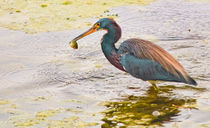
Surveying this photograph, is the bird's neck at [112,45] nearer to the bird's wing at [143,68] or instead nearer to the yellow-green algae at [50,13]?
the bird's wing at [143,68]

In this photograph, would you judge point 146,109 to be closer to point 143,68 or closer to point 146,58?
point 143,68

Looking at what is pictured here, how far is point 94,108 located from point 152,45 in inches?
57.9

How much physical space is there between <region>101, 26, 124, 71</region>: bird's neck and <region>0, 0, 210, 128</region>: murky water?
339 mm

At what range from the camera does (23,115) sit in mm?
5777

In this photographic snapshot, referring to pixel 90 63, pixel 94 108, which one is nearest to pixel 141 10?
pixel 90 63

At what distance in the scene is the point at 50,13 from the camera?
417 inches

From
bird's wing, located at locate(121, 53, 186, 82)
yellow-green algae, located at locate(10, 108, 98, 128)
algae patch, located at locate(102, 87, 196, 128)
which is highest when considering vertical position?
bird's wing, located at locate(121, 53, 186, 82)

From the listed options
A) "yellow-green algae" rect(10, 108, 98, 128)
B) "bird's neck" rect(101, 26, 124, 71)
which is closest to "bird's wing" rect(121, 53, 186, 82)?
"bird's neck" rect(101, 26, 124, 71)

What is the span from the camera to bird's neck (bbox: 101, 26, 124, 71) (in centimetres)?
694

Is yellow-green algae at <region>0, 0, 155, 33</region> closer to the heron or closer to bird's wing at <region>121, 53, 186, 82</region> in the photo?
the heron

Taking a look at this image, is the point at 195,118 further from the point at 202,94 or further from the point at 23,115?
the point at 23,115

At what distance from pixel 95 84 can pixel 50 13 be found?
417cm

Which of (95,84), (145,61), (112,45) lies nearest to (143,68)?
(145,61)

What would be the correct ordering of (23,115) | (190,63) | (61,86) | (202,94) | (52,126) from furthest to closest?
(190,63)
(61,86)
(202,94)
(23,115)
(52,126)
